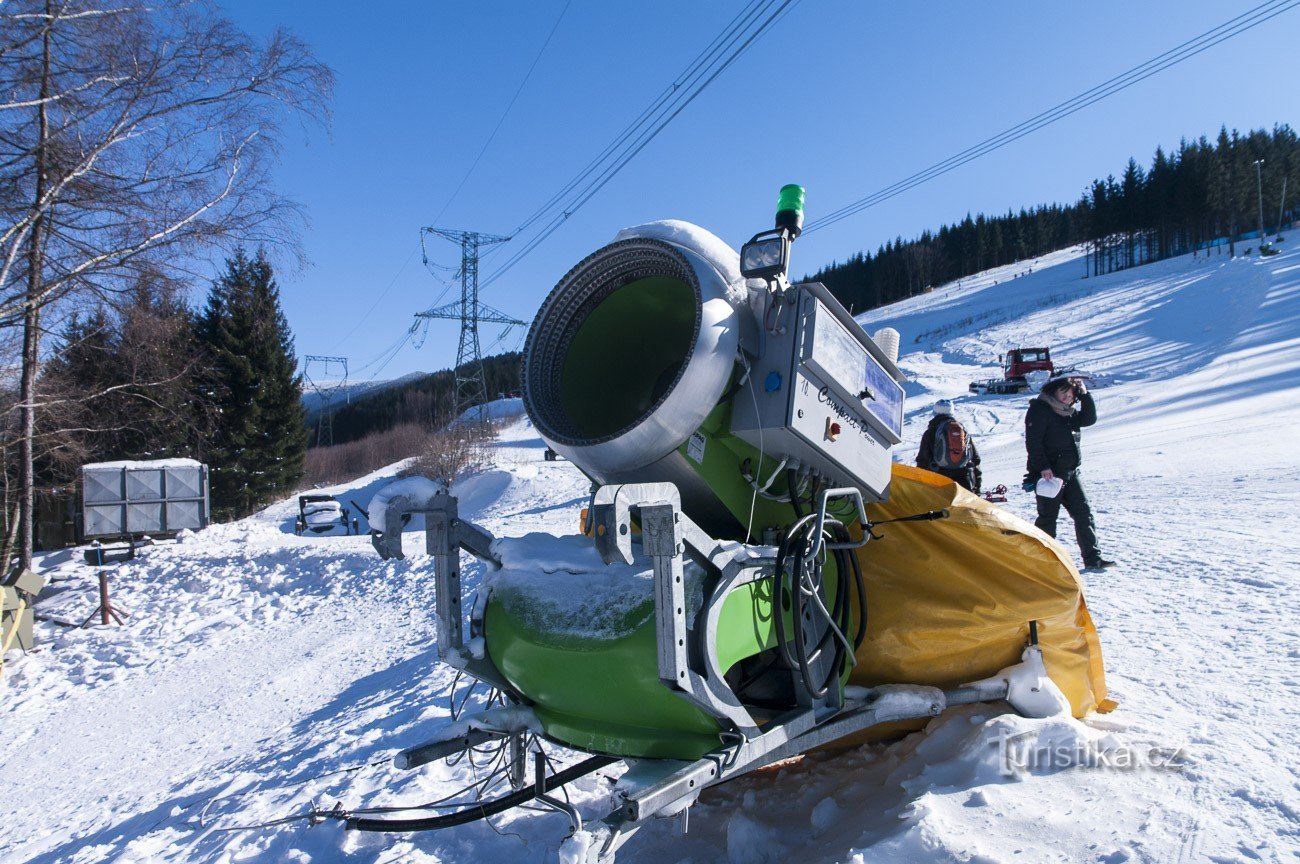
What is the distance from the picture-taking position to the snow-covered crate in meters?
15.3

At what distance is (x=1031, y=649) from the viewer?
3.31 metres

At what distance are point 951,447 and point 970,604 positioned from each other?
316cm

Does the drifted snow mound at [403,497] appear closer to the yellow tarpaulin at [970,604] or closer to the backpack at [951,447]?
the yellow tarpaulin at [970,604]

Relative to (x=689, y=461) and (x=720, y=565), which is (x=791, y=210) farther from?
(x=720, y=565)

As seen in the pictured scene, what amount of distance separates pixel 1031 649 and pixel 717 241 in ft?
7.33

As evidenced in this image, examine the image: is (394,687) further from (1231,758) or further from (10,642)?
(10,642)

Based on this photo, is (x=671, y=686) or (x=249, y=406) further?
(x=249, y=406)

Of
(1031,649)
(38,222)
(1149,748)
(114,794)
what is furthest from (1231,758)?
(38,222)

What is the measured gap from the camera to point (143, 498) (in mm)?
15930

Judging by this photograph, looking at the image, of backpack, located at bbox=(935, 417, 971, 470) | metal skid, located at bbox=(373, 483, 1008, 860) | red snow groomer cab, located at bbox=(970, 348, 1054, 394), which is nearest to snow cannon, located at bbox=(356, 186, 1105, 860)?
metal skid, located at bbox=(373, 483, 1008, 860)
